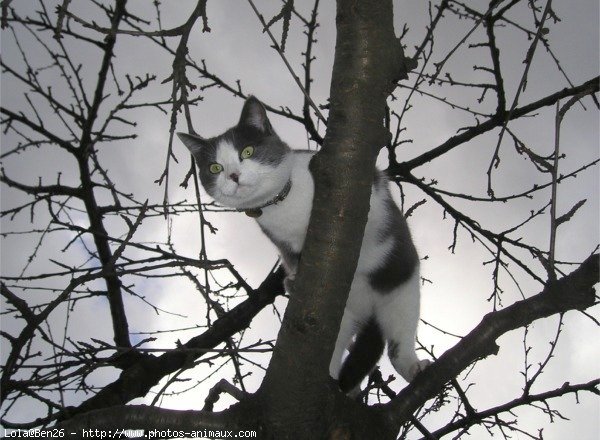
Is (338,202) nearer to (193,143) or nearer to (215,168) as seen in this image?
(215,168)

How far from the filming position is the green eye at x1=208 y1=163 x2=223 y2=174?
2549 millimetres

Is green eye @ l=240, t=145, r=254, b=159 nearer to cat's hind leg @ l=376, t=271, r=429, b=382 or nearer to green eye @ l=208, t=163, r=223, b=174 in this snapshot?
green eye @ l=208, t=163, r=223, b=174

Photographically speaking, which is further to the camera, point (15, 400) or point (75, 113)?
point (75, 113)

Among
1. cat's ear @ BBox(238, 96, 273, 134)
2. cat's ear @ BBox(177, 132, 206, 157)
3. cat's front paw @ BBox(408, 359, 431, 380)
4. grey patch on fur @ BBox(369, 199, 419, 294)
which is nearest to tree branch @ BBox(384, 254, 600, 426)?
cat's front paw @ BBox(408, 359, 431, 380)

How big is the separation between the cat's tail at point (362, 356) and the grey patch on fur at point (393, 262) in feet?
0.91

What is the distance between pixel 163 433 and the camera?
1.70m

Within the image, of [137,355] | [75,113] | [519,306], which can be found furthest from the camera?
[137,355]

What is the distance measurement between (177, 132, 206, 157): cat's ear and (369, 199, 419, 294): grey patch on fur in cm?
121

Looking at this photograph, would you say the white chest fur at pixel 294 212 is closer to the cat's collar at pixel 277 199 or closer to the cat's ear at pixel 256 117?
the cat's collar at pixel 277 199

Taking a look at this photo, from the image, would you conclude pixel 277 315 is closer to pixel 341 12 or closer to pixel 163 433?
pixel 163 433

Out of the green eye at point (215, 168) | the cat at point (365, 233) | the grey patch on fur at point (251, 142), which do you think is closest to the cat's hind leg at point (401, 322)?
the cat at point (365, 233)

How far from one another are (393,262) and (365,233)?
29cm

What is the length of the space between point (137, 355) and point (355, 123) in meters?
2.88

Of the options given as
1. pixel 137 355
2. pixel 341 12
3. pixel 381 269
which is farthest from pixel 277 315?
pixel 341 12
